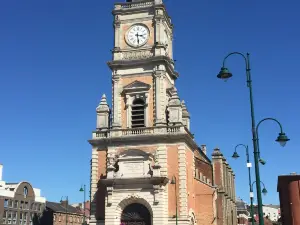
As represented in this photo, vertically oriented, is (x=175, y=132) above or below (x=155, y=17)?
below

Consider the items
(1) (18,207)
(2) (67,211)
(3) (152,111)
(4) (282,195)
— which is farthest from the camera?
(2) (67,211)

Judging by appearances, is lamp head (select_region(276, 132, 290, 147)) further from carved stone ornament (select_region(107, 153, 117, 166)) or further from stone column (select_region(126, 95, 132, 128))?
stone column (select_region(126, 95, 132, 128))

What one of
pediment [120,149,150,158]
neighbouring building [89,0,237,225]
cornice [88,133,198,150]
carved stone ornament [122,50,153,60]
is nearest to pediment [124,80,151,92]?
neighbouring building [89,0,237,225]

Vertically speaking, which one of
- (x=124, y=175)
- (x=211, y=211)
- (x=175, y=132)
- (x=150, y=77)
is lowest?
(x=211, y=211)

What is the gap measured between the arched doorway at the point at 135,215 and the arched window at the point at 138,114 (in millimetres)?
7511

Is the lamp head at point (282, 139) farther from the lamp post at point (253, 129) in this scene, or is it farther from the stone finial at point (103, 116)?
the stone finial at point (103, 116)

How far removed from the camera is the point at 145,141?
42.5 metres

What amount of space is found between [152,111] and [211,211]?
37.6 feet

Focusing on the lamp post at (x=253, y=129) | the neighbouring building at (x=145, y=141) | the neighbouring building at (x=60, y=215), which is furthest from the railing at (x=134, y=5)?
the neighbouring building at (x=60, y=215)

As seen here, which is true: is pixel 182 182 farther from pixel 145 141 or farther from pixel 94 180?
pixel 94 180

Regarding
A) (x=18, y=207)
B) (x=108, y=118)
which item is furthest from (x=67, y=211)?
(x=108, y=118)

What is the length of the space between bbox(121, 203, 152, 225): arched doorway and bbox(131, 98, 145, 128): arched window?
751 centimetres

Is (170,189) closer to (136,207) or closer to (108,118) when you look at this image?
(136,207)

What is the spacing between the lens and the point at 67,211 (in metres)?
85.7
